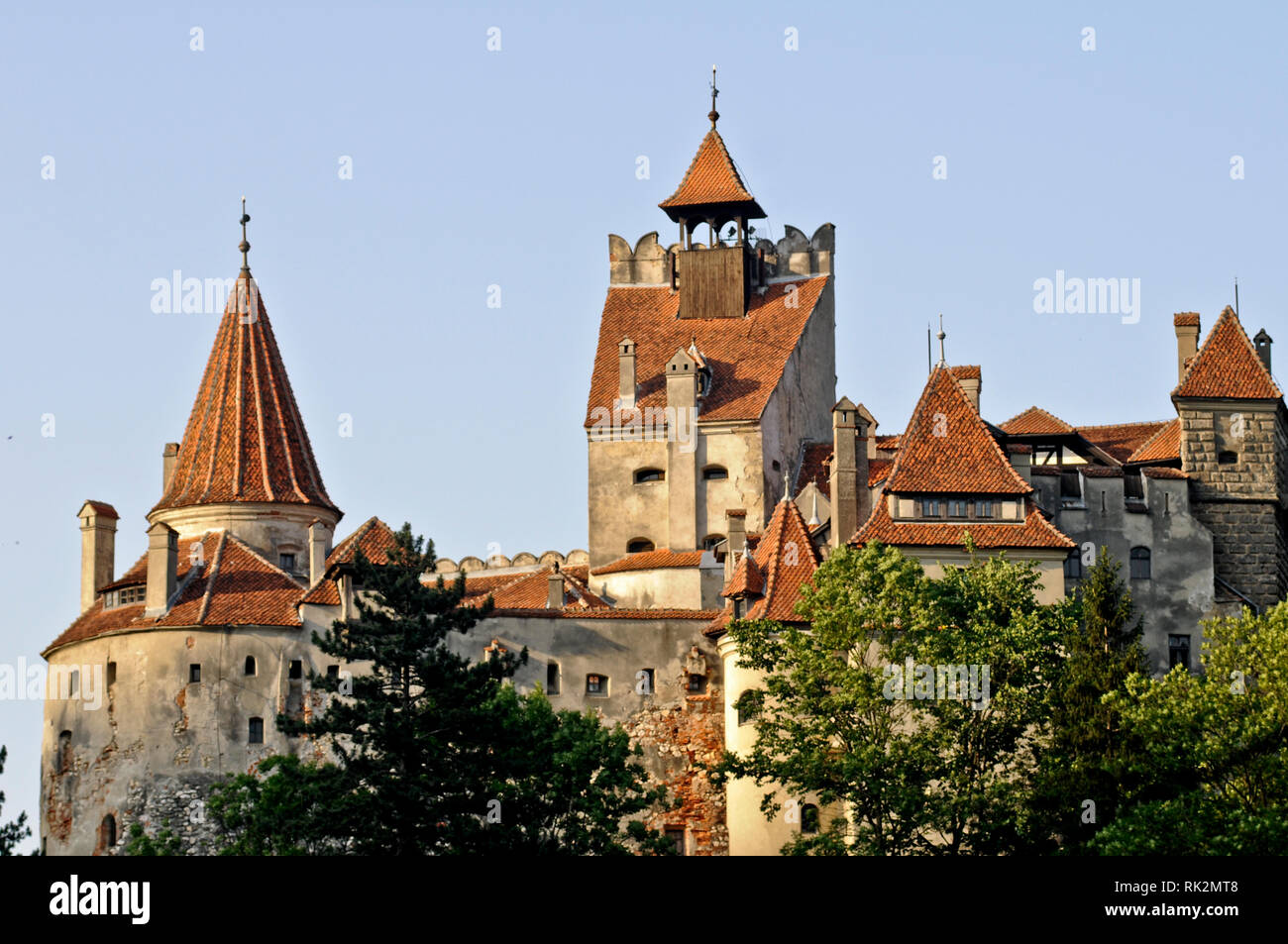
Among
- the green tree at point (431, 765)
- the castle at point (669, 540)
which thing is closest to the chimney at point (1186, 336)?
the castle at point (669, 540)

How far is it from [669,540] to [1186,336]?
18040 millimetres

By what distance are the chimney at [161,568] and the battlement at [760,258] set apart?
20.9 metres

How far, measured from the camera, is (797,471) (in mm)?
92375

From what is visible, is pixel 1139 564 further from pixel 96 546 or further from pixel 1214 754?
pixel 96 546

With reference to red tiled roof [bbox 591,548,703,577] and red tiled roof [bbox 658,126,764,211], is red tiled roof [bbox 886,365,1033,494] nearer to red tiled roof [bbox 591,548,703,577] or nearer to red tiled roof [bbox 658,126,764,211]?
red tiled roof [bbox 591,548,703,577]

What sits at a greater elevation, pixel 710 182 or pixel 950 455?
pixel 710 182

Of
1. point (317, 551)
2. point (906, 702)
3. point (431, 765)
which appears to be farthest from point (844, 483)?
point (431, 765)

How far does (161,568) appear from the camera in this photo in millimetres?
83562

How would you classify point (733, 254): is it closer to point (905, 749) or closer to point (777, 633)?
point (777, 633)

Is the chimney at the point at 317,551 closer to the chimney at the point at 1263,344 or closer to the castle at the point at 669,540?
the castle at the point at 669,540

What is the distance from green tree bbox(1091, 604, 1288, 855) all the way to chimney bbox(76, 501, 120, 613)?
37.1m

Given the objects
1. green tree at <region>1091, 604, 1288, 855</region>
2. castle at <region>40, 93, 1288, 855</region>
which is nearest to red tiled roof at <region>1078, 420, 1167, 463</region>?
castle at <region>40, 93, 1288, 855</region>

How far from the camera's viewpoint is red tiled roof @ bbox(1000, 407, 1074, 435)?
82188 mm

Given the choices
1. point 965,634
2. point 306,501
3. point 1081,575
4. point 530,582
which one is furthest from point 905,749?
point 306,501
